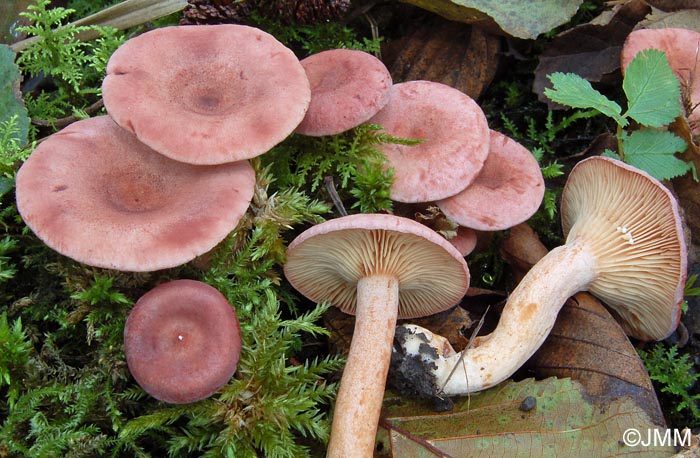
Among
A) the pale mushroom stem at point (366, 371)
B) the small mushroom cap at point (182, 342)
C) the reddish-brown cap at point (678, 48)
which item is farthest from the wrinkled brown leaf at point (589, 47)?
the small mushroom cap at point (182, 342)

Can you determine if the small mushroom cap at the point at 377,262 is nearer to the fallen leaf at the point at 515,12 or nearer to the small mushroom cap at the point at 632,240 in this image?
the small mushroom cap at the point at 632,240

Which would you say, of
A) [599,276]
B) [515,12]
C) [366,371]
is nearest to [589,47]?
[515,12]

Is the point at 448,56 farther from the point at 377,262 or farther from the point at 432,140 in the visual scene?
the point at 377,262

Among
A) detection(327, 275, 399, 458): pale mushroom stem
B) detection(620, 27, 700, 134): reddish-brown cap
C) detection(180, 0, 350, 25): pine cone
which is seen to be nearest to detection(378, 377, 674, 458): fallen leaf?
detection(327, 275, 399, 458): pale mushroom stem

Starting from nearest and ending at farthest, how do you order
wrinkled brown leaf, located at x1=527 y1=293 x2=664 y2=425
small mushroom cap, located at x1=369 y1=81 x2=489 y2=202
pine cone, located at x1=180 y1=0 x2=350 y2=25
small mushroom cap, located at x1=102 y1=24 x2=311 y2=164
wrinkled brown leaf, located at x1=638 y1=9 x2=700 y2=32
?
small mushroom cap, located at x1=102 y1=24 x2=311 y2=164
wrinkled brown leaf, located at x1=527 y1=293 x2=664 y2=425
small mushroom cap, located at x1=369 y1=81 x2=489 y2=202
pine cone, located at x1=180 y1=0 x2=350 y2=25
wrinkled brown leaf, located at x1=638 y1=9 x2=700 y2=32

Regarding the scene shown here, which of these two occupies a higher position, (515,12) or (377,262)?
(515,12)

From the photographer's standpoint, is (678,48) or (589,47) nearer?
(678,48)

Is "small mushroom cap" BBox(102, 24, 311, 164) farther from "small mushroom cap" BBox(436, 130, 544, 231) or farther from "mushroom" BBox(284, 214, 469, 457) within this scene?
"small mushroom cap" BBox(436, 130, 544, 231)
